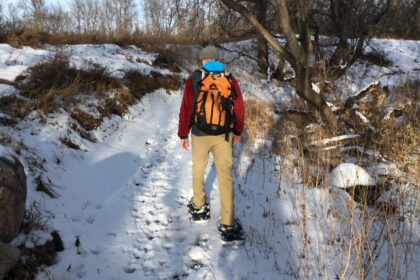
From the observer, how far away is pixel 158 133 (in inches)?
305

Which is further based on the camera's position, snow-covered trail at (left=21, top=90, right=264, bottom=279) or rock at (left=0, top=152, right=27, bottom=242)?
snow-covered trail at (left=21, top=90, right=264, bottom=279)

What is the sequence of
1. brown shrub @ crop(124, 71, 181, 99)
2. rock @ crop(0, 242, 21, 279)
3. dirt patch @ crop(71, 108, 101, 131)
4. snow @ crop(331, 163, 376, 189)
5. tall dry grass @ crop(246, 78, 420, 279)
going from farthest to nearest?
brown shrub @ crop(124, 71, 181, 99) → dirt patch @ crop(71, 108, 101, 131) → snow @ crop(331, 163, 376, 189) → tall dry grass @ crop(246, 78, 420, 279) → rock @ crop(0, 242, 21, 279)

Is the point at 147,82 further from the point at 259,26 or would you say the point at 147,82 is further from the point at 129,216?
the point at 129,216

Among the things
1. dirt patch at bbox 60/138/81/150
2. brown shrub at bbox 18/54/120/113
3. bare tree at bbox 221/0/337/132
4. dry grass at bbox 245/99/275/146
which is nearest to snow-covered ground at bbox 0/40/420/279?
dirt patch at bbox 60/138/81/150

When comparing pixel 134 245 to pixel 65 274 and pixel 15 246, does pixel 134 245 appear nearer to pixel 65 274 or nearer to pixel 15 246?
pixel 65 274

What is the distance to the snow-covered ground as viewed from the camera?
3051 mm

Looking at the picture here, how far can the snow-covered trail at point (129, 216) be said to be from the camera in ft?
10.1

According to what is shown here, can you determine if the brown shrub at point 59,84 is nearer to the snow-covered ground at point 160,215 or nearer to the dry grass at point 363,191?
the snow-covered ground at point 160,215

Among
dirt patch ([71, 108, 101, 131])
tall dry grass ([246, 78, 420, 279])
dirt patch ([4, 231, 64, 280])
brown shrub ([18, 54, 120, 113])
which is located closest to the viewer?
dirt patch ([4, 231, 64, 280])

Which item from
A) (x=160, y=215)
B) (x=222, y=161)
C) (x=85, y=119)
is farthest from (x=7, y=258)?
(x=85, y=119)

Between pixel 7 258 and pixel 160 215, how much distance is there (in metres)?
1.86

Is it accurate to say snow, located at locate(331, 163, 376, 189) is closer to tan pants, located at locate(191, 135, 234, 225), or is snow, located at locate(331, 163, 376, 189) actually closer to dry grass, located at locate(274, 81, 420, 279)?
dry grass, located at locate(274, 81, 420, 279)

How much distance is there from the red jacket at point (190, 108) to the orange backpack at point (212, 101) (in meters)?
0.07

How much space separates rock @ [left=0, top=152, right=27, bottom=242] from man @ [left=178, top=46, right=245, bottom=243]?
62.8 inches
